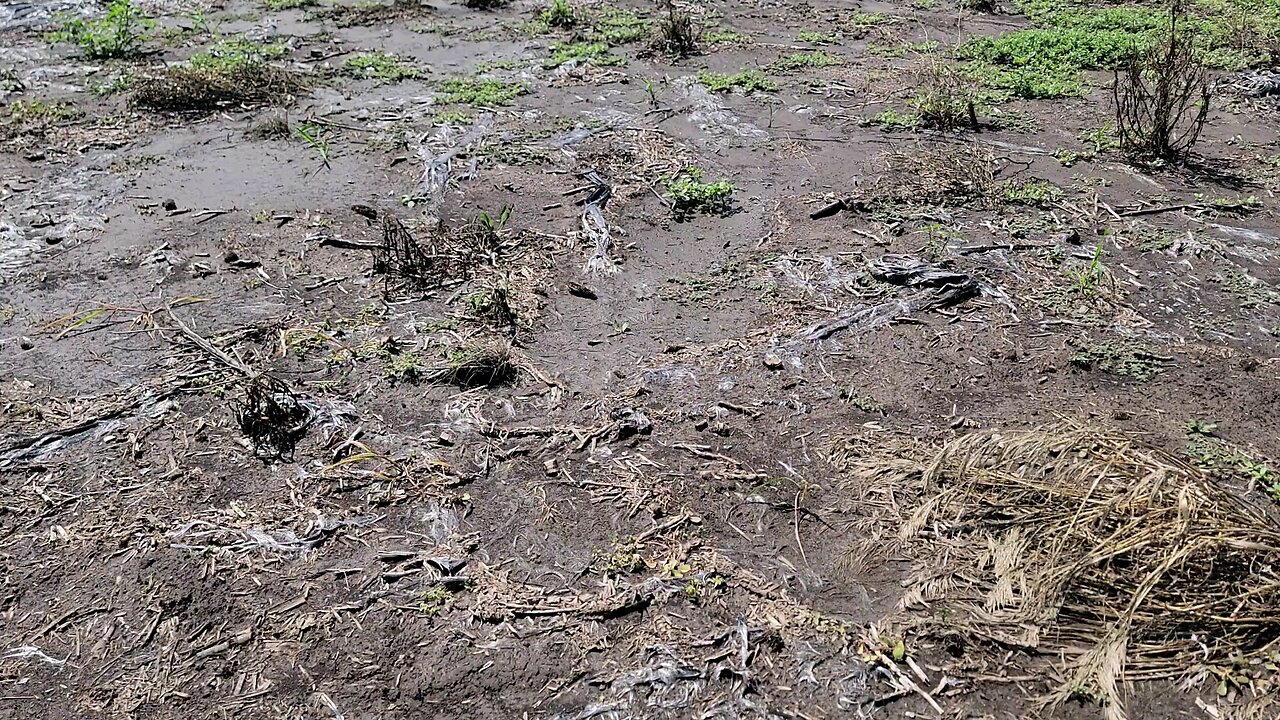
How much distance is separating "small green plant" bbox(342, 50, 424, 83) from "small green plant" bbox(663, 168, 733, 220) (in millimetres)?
3251

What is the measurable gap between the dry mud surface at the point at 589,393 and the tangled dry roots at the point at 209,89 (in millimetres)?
255

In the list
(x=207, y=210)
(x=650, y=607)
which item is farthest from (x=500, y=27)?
(x=650, y=607)

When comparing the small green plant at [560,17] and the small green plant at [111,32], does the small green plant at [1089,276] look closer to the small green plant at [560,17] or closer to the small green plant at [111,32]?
the small green plant at [560,17]

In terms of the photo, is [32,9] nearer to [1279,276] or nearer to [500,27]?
[500,27]

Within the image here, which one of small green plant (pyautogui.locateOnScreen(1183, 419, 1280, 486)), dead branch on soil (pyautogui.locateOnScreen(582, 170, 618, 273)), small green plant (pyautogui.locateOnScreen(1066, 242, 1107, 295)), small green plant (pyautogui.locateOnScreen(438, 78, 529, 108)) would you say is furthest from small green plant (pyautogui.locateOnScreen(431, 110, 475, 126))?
small green plant (pyautogui.locateOnScreen(1183, 419, 1280, 486))

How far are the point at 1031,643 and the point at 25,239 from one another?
5.76 m

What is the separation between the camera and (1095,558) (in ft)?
9.85

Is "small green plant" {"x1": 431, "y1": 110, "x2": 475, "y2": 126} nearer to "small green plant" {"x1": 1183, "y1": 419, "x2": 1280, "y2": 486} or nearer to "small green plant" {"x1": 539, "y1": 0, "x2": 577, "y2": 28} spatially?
"small green plant" {"x1": 539, "y1": 0, "x2": 577, "y2": 28}

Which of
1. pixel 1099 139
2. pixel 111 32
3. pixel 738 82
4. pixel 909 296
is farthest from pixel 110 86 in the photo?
pixel 1099 139

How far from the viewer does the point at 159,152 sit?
6.59m

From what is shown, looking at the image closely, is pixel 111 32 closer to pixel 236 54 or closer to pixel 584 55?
pixel 236 54

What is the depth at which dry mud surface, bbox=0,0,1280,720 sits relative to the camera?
293cm

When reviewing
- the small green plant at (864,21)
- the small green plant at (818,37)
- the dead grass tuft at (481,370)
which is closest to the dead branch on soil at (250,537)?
the dead grass tuft at (481,370)

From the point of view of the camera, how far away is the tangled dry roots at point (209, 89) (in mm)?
7215
